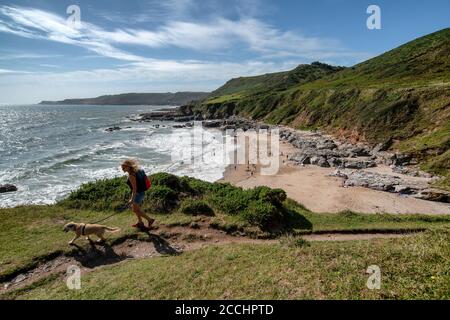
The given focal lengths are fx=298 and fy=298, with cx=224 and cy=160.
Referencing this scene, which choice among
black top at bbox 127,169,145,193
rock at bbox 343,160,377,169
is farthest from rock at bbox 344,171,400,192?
black top at bbox 127,169,145,193

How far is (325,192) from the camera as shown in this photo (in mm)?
27250

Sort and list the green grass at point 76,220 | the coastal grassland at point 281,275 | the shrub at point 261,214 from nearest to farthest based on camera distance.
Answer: the coastal grassland at point 281,275, the green grass at point 76,220, the shrub at point 261,214

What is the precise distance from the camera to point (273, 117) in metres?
92.4

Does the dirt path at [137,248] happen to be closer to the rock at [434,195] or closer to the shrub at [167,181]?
the shrub at [167,181]

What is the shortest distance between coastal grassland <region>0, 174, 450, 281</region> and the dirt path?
0.35 meters

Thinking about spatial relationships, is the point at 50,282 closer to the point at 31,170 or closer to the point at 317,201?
the point at 317,201

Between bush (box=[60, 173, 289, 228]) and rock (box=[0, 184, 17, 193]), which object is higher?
bush (box=[60, 173, 289, 228])

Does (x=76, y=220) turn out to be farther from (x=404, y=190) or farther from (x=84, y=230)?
(x=404, y=190)

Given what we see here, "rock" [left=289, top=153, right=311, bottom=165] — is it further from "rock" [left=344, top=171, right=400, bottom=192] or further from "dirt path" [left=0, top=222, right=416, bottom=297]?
"dirt path" [left=0, top=222, right=416, bottom=297]

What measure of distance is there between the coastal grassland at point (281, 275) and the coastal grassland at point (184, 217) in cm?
284

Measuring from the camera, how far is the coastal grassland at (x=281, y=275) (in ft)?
23.0

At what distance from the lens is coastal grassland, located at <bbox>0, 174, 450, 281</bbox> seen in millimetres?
12094

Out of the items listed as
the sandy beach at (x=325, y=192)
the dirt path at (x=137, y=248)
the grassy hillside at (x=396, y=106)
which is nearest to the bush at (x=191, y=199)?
the dirt path at (x=137, y=248)
